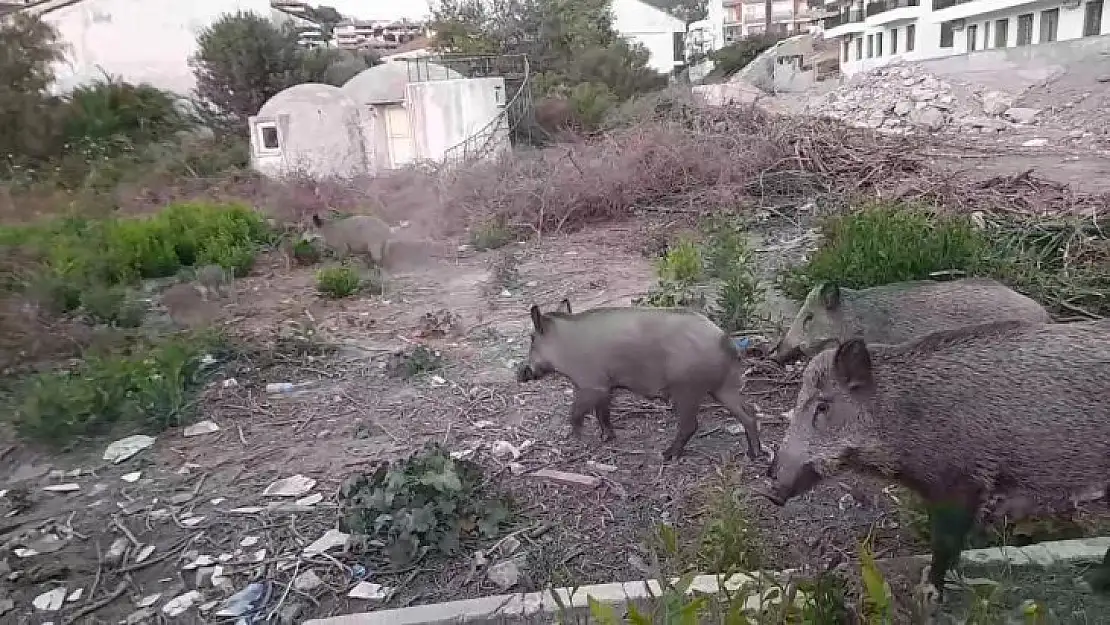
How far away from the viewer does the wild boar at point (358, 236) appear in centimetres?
879

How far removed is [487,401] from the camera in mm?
4711

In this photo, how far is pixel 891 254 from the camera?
5.51m

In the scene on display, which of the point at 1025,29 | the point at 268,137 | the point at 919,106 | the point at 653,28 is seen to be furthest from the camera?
the point at 653,28

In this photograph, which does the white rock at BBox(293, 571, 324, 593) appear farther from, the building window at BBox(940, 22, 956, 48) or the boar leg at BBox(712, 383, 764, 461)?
the building window at BBox(940, 22, 956, 48)

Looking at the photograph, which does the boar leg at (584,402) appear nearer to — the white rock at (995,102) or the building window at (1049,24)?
the white rock at (995,102)

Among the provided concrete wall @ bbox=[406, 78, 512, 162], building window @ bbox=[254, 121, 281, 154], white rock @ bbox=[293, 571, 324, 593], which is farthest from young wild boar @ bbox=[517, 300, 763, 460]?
building window @ bbox=[254, 121, 281, 154]

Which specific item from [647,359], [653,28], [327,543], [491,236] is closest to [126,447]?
[327,543]

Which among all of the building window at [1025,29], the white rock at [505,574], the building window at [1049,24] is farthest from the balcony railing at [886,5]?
the white rock at [505,574]

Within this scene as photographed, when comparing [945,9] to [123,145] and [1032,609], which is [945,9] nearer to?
[123,145]

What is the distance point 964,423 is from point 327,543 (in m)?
2.41

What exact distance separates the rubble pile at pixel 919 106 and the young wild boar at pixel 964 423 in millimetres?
14346

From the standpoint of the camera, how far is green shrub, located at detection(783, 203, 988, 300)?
549 cm

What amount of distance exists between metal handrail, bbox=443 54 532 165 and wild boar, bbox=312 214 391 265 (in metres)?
4.65

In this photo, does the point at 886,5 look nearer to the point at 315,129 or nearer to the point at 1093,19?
the point at 1093,19
